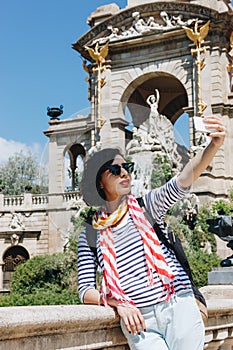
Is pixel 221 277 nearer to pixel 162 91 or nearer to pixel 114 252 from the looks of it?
pixel 114 252

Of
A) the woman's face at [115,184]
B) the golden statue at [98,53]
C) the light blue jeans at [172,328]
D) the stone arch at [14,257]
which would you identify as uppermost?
the golden statue at [98,53]

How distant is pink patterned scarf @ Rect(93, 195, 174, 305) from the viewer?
318 cm

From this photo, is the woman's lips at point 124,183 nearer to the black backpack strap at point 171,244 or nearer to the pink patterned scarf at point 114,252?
the pink patterned scarf at point 114,252

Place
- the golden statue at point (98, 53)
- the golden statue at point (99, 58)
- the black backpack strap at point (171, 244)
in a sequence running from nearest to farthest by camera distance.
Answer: the black backpack strap at point (171, 244) → the golden statue at point (99, 58) → the golden statue at point (98, 53)

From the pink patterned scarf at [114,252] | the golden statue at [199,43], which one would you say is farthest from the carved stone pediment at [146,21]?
the pink patterned scarf at [114,252]

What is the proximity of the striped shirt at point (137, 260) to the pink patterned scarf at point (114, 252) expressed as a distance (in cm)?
3

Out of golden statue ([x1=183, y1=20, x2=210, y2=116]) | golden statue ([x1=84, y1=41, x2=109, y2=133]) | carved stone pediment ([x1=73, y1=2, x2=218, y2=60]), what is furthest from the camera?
golden statue ([x1=84, y1=41, x2=109, y2=133])

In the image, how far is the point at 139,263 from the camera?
3207 millimetres

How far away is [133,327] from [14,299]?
18.7 meters

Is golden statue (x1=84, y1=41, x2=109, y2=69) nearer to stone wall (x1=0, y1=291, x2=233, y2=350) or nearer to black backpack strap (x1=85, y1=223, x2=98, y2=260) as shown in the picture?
black backpack strap (x1=85, y1=223, x2=98, y2=260)

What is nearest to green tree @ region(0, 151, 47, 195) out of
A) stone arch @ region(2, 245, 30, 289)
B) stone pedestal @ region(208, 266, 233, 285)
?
stone arch @ region(2, 245, 30, 289)

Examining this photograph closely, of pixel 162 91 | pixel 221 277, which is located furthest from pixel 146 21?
pixel 221 277

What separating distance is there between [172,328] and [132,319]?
213mm

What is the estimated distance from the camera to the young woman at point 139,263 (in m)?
3.15
